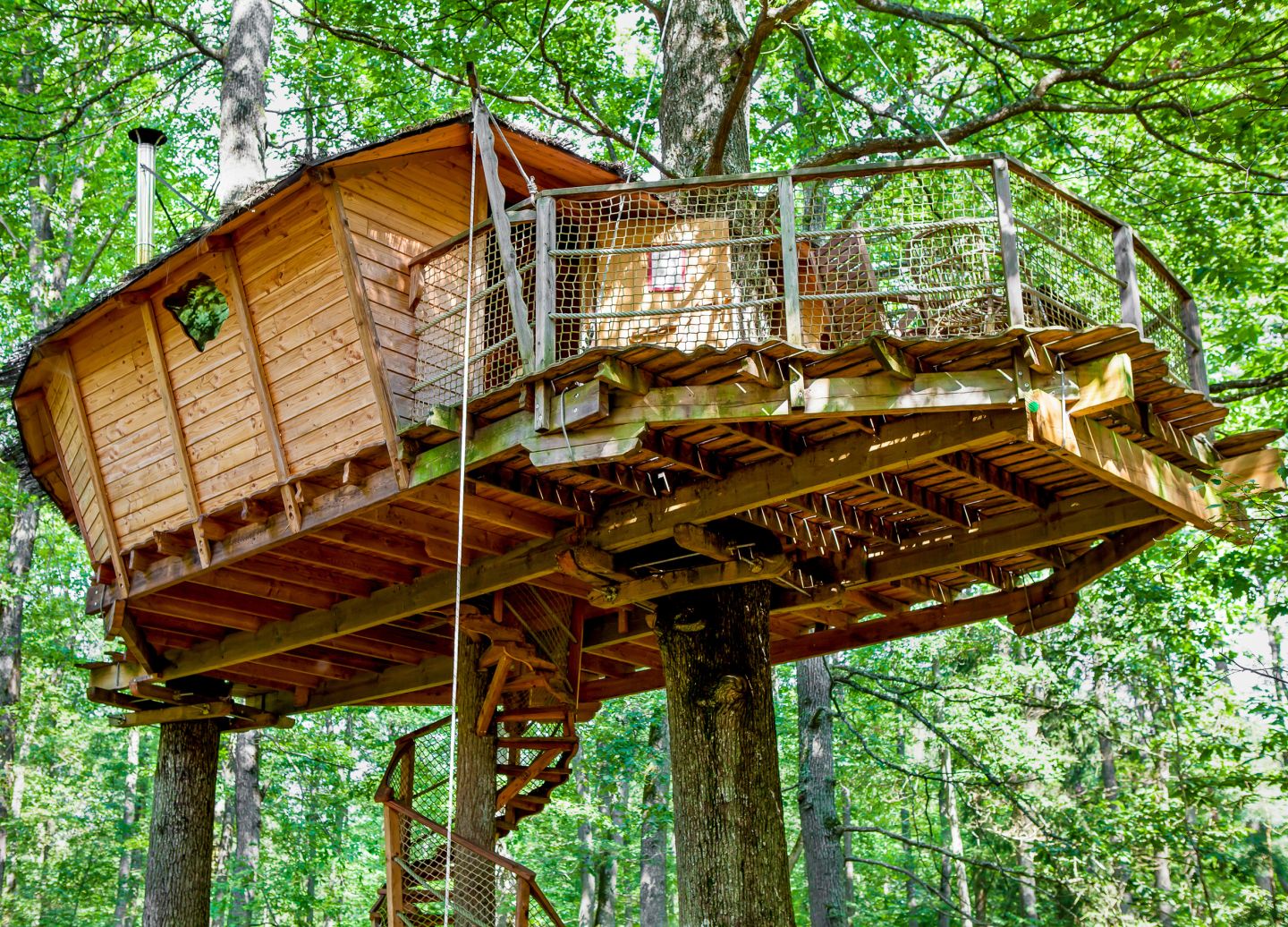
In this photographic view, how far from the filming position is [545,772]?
1106 centimetres

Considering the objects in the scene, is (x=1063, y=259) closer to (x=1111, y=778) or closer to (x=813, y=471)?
(x=813, y=471)

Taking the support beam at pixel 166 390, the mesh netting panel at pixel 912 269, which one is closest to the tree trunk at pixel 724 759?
the mesh netting panel at pixel 912 269

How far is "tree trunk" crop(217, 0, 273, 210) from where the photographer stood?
1240 centimetres

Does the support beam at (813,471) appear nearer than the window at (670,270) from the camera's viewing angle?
Yes

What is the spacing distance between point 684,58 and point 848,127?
16.9ft

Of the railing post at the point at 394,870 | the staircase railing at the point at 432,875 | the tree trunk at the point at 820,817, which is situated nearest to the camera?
the staircase railing at the point at 432,875

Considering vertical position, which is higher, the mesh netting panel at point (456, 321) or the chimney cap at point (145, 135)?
the chimney cap at point (145, 135)

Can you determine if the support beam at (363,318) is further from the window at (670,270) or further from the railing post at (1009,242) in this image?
the railing post at (1009,242)

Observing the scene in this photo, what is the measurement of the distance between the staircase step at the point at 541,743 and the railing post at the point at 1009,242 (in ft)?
20.0

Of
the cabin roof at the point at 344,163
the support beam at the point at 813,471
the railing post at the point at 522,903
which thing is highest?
the cabin roof at the point at 344,163

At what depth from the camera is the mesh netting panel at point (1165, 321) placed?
25.9ft

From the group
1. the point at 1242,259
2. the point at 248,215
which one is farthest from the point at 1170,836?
the point at 248,215

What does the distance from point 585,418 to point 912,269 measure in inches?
99.5

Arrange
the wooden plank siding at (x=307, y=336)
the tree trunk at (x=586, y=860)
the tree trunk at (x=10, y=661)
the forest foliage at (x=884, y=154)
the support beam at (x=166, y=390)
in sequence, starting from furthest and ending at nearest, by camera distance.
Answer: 1. the tree trunk at (x=586, y=860)
2. the tree trunk at (x=10, y=661)
3. the forest foliage at (x=884, y=154)
4. the support beam at (x=166, y=390)
5. the wooden plank siding at (x=307, y=336)
